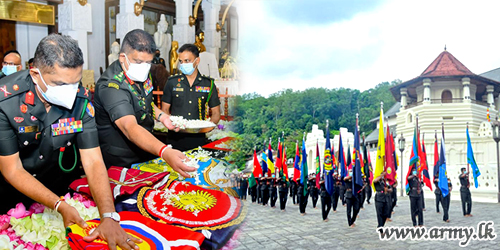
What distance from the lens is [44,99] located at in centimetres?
149

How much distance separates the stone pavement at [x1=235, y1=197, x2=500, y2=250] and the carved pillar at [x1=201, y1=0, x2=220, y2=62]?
3.38m

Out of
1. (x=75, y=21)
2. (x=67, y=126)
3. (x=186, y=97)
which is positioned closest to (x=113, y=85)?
(x=67, y=126)

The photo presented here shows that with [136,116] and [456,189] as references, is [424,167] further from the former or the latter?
[136,116]

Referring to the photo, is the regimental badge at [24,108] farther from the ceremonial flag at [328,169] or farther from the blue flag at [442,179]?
the blue flag at [442,179]

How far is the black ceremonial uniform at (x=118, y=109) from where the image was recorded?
1.69 m

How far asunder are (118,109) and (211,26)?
716cm

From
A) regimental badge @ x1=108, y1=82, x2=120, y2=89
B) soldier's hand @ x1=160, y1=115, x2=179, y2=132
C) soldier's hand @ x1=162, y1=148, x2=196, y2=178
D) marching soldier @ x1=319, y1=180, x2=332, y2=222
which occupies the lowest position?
marching soldier @ x1=319, y1=180, x2=332, y2=222

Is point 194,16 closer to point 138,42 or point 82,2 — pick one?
point 82,2

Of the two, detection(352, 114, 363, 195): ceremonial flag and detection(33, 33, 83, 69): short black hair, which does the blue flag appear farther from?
detection(33, 33, 83, 69): short black hair

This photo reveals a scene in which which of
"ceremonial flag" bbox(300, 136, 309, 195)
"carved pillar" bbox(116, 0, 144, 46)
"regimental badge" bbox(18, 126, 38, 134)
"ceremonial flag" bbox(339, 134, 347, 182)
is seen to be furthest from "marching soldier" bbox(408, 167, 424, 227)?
"regimental badge" bbox(18, 126, 38, 134)

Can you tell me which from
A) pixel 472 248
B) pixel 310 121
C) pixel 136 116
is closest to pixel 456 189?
pixel 310 121

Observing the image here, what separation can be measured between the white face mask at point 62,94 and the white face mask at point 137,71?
15.0 inches

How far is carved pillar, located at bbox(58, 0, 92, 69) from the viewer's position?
7129 millimetres

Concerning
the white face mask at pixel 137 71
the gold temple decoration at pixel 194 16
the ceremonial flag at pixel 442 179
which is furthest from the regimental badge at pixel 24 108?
the ceremonial flag at pixel 442 179
